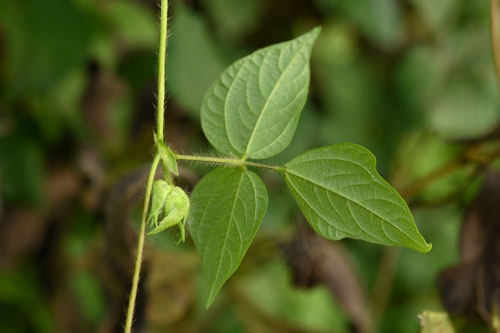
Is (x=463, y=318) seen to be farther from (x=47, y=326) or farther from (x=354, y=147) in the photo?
(x=47, y=326)

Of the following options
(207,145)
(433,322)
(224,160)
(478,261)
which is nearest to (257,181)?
(224,160)

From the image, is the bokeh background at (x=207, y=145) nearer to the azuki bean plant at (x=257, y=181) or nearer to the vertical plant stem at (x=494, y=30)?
the vertical plant stem at (x=494, y=30)

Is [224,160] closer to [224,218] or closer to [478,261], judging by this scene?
[224,218]

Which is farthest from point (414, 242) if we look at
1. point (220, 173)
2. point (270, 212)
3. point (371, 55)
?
point (371, 55)

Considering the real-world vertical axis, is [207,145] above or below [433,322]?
below

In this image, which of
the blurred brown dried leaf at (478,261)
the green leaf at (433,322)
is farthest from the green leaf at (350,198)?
the blurred brown dried leaf at (478,261)
